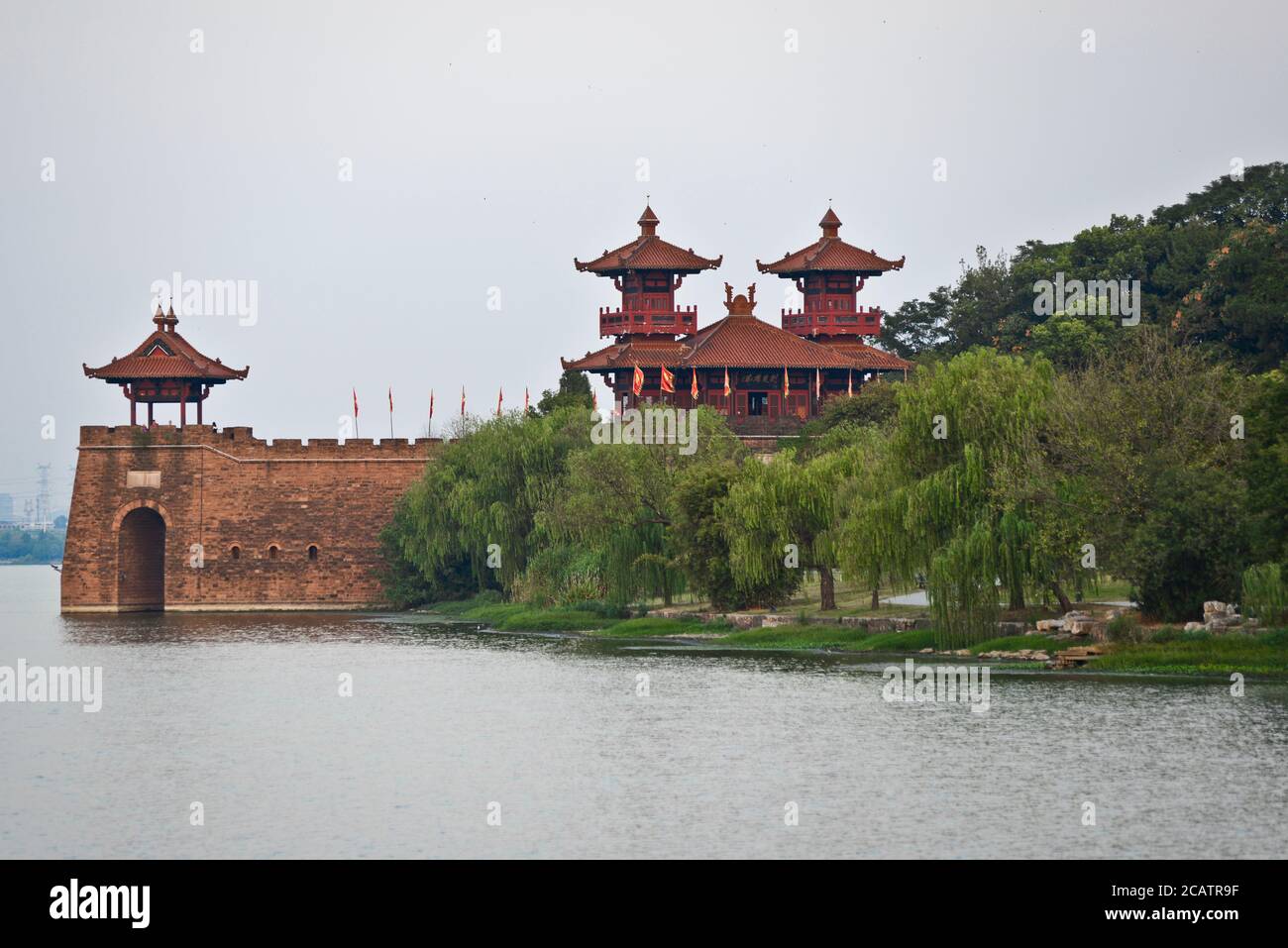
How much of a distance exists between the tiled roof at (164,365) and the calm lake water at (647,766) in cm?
2017

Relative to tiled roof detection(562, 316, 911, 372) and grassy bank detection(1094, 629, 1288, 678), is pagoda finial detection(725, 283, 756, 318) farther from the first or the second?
grassy bank detection(1094, 629, 1288, 678)

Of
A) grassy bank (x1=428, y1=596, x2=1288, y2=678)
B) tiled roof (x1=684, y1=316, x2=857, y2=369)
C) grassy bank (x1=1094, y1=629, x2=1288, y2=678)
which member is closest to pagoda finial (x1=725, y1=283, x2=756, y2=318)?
tiled roof (x1=684, y1=316, x2=857, y2=369)

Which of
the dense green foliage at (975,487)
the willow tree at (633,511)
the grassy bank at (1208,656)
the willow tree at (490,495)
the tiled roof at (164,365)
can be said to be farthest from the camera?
the tiled roof at (164,365)

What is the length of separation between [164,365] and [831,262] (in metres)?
19.0

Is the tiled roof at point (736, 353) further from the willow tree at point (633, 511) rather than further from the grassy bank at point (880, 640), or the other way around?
the willow tree at point (633, 511)

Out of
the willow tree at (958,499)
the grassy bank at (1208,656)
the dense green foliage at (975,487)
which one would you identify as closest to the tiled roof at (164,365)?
the dense green foliage at (975,487)

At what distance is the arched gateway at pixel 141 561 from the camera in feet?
167

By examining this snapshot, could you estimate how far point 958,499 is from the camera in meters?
29.4

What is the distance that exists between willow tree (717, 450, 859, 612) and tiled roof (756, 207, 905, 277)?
76.3ft

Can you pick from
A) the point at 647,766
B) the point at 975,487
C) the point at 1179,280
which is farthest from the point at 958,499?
the point at 1179,280

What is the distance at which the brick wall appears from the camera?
165ft

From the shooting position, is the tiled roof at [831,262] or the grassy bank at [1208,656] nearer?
the grassy bank at [1208,656]

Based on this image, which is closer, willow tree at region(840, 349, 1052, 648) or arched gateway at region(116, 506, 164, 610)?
willow tree at region(840, 349, 1052, 648)
